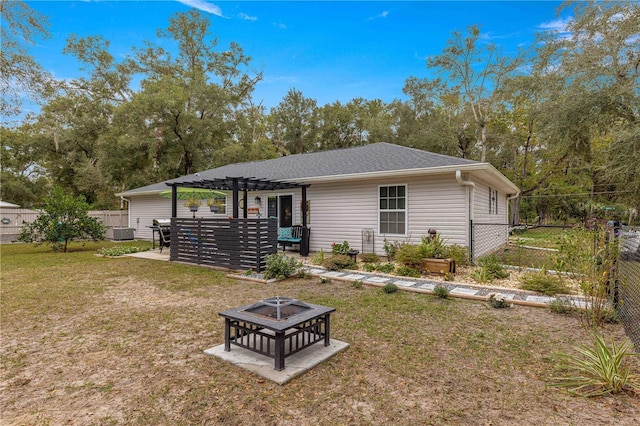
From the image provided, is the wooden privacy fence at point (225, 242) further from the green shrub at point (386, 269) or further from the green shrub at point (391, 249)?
the green shrub at point (391, 249)

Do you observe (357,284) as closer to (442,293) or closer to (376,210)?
(442,293)

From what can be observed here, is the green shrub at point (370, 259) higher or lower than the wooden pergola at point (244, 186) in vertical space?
lower

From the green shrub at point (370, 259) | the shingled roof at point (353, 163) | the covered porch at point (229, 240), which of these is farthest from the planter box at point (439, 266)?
the covered porch at point (229, 240)

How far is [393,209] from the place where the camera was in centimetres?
922

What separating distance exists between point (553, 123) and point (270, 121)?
73.4 feet

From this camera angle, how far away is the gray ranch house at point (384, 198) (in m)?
8.24

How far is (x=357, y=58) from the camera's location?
17.3 meters

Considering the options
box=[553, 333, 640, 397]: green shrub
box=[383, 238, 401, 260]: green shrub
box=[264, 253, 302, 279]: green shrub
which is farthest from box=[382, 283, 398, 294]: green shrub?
box=[553, 333, 640, 397]: green shrub

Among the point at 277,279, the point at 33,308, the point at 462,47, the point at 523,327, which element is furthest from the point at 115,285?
the point at 462,47

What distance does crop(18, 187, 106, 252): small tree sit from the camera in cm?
1134

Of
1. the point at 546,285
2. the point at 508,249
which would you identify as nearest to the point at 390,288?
the point at 546,285

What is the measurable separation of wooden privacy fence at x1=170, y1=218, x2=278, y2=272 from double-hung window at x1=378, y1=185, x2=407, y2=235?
10.6 ft

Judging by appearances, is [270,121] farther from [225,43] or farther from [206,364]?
[206,364]

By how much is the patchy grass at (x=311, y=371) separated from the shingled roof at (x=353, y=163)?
4278mm
